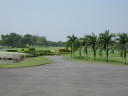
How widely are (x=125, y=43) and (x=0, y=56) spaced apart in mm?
26077

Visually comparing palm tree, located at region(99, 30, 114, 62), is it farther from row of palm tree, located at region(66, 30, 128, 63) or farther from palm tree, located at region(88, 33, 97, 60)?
palm tree, located at region(88, 33, 97, 60)

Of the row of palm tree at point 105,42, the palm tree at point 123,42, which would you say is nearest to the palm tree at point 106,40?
the row of palm tree at point 105,42

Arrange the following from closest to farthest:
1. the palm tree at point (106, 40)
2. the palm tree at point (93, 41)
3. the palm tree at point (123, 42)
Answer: the palm tree at point (123, 42) < the palm tree at point (106, 40) < the palm tree at point (93, 41)

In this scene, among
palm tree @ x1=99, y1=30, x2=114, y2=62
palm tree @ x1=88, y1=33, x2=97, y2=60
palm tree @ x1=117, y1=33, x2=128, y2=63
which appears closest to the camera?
palm tree @ x1=117, y1=33, x2=128, y2=63

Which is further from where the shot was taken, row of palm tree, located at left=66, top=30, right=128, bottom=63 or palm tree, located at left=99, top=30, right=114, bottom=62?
palm tree, located at left=99, top=30, right=114, bottom=62

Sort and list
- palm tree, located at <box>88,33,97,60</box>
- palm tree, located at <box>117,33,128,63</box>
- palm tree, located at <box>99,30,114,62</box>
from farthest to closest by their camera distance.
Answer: palm tree, located at <box>88,33,97,60</box>, palm tree, located at <box>99,30,114,62</box>, palm tree, located at <box>117,33,128,63</box>

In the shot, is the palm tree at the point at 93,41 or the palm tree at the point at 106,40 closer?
the palm tree at the point at 106,40

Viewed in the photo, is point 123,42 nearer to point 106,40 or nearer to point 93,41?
point 106,40

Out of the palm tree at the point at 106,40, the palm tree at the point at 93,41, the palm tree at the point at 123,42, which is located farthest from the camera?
the palm tree at the point at 93,41

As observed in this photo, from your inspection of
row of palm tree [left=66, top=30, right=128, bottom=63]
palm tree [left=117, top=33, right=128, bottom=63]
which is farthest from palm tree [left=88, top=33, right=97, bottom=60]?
palm tree [left=117, top=33, right=128, bottom=63]

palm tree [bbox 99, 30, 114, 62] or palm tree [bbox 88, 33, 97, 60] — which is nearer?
palm tree [bbox 99, 30, 114, 62]

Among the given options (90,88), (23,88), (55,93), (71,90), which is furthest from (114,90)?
(23,88)

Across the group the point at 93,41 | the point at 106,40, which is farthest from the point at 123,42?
the point at 93,41

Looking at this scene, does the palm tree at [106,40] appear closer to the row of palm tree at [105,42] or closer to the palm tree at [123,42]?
the row of palm tree at [105,42]
